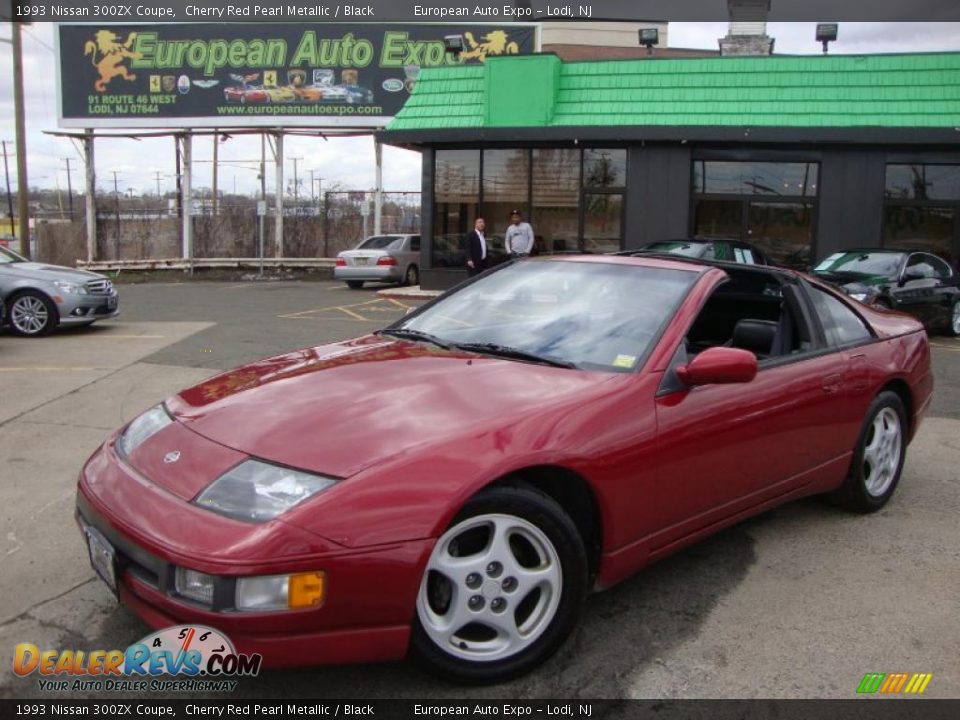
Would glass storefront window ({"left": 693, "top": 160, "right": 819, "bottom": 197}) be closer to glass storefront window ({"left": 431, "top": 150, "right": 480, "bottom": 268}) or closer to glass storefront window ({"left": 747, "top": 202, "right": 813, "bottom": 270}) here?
glass storefront window ({"left": 747, "top": 202, "right": 813, "bottom": 270})

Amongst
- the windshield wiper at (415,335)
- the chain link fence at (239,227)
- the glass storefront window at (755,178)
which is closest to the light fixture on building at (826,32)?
the glass storefront window at (755,178)

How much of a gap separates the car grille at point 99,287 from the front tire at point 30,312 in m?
0.58

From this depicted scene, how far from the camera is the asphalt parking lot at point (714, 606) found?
2.85 meters

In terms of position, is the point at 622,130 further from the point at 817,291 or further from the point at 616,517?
the point at 616,517

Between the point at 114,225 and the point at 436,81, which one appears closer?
the point at 436,81

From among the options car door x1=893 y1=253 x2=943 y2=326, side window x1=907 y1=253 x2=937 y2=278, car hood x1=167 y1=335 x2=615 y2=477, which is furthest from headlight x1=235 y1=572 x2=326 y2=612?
side window x1=907 y1=253 x2=937 y2=278

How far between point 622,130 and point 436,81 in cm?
440

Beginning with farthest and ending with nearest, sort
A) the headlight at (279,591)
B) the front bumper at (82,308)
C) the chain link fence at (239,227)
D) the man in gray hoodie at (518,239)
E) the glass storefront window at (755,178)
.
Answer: the chain link fence at (239,227) < the glass storefront window at (755,178) < the man in gray hoodie at (518,239) < the front bumper at (82,308) < the headlight at (279,591)

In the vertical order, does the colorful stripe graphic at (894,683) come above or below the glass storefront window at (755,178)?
below

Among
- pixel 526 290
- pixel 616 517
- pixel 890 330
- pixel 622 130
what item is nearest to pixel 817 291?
pixel 890 330

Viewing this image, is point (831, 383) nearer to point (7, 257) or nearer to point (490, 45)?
point (7, 257)

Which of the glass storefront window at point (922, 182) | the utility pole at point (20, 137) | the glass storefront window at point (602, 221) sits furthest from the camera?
the utility pole at point (20, 137)

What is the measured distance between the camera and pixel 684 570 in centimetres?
382

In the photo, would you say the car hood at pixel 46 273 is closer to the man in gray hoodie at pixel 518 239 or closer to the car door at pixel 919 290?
the man in gray hoodie at pixel 518 239
